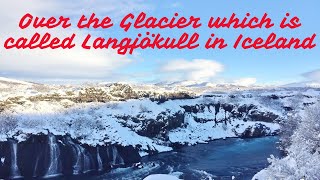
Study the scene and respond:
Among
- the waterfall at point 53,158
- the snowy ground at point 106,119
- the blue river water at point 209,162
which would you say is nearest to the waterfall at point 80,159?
the snowy ground at point 106,119

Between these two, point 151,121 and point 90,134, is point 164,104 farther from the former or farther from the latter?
point 90,134

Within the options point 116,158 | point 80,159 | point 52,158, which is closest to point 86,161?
point 80,159

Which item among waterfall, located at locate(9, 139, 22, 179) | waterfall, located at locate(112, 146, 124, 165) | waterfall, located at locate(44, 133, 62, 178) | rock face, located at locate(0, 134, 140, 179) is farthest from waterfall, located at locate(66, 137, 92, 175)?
waterfall, located at locate(9, 139, 22, 179)

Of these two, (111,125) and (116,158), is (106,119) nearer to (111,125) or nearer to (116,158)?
(111,125)

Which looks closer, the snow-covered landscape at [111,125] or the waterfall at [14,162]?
the waterfall at [14,162]

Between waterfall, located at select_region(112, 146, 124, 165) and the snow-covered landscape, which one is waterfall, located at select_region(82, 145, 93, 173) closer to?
the snow-covered landscape

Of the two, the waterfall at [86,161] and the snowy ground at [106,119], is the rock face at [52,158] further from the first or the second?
the snowy ground at [106,119]

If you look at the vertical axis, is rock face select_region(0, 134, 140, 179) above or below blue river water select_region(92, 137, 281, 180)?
above
